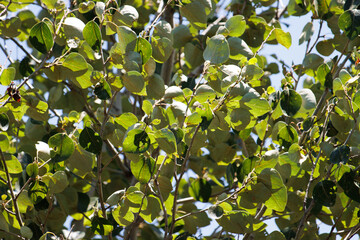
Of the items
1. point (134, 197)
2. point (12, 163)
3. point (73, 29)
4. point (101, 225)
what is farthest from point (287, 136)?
point (12, 163)

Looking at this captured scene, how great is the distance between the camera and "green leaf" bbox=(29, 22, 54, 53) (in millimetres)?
1600

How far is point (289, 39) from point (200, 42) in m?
0.43

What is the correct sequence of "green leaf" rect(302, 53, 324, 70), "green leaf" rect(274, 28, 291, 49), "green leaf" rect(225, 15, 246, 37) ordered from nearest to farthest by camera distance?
"green leaf" rect(225, 15, 246, 37) < "green leaf" rect(274, 28, 291, 49) < "green leaf" rect(302, 53, 324, 70)

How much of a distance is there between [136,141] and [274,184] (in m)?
0.45

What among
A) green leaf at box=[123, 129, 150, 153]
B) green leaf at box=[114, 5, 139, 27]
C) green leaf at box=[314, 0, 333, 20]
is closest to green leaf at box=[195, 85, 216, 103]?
green leaf at box=[123, 129, 150, 153]

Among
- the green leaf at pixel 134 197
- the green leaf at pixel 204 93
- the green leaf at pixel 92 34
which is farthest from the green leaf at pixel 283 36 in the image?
the green leaf at pixel 134 197

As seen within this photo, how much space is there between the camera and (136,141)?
1551 mm

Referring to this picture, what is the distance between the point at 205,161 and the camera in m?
2.62

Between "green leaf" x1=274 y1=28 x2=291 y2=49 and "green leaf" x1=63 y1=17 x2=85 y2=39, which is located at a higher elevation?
"green leaf" x1=63 y1=17 x2=85 y2=39

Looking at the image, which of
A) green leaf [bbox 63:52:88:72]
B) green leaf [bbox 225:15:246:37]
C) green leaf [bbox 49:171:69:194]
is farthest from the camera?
green leaf [bbox 225:15:246:37]

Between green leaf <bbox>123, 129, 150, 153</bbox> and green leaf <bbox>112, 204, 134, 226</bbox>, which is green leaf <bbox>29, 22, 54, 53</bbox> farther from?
green leaf <bbox>112, 204, 134, 226</bbox>

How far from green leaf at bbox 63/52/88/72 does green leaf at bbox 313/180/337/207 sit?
0.88m

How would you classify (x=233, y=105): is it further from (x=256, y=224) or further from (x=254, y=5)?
(x=254, y=5)

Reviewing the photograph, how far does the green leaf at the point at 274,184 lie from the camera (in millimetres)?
1623
